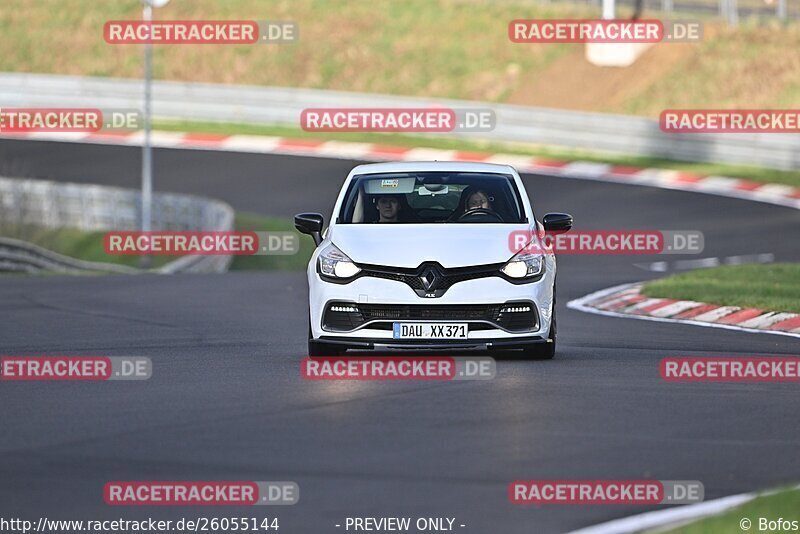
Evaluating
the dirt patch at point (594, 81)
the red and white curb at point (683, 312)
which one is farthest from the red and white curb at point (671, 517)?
the dirt patch at point (594, 81)

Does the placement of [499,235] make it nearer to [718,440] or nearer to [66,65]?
[718,440]

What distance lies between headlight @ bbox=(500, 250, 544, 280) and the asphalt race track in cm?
69

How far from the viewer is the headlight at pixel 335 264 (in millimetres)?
12461

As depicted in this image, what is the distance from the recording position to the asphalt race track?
796cm

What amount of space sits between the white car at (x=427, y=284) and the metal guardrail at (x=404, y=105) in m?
25.7

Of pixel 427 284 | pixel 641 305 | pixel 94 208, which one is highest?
pixel 94 208

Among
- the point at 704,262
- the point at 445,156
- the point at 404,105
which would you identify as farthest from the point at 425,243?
the point at 404,105

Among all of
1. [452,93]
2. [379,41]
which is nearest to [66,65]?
[379,41]

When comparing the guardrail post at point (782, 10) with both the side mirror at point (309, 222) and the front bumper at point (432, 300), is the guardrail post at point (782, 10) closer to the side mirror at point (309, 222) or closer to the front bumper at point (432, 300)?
the side mirror at point (309, 222)

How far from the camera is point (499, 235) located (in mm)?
12766

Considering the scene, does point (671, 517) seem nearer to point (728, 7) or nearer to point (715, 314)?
point (715, 314)

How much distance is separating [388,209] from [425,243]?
823 millimetres

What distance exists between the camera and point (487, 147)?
41.8 meters

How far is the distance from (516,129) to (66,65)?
1931cm
